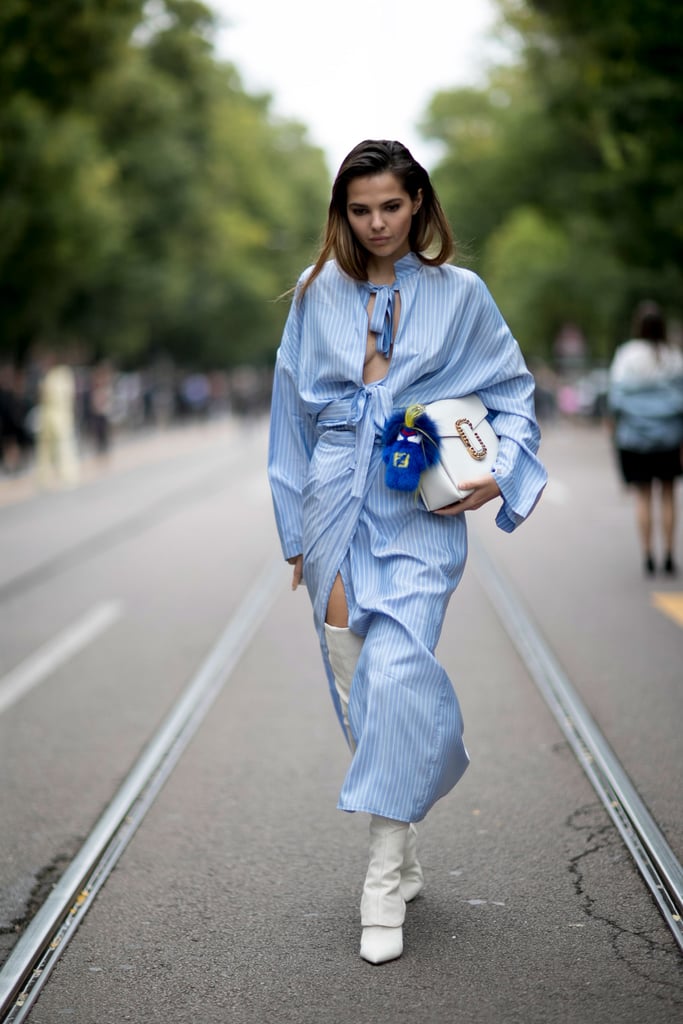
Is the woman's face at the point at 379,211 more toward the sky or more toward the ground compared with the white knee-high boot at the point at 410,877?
more toward the sky

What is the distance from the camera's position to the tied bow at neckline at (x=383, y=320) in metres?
3.80

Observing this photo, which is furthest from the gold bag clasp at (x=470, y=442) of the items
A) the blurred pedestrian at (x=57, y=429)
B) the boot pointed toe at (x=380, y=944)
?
the blurred pedestrian at (x=57, y=429)

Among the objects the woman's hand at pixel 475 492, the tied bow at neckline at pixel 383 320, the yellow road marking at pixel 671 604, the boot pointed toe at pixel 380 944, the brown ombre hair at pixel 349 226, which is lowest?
the yellow road marking at pixel 671 604

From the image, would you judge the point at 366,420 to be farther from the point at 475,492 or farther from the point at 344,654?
the point at 344,654

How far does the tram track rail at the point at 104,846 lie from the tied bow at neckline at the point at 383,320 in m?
1.62

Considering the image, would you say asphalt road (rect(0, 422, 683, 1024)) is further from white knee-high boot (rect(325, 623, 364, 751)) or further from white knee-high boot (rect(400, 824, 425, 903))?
white knee-high boot (rect(325, 623, 364, 751))

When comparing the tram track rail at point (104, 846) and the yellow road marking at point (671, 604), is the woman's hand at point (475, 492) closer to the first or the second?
the tram track rail at point (104, 846)

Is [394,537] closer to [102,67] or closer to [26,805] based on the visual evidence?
[26,805]

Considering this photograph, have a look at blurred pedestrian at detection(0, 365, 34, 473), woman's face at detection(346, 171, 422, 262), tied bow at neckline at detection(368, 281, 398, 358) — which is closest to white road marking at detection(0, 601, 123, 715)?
tied bow at neckline at detection(368, 281, 398, 358)

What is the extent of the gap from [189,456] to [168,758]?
27.2 metres

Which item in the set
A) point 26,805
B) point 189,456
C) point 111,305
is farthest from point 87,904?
point 111,305

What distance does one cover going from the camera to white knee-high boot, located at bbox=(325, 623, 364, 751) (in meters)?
3.80

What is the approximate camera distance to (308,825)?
4855mm

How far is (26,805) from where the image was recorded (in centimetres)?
519
